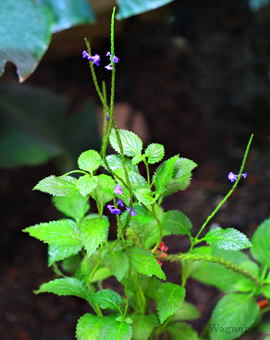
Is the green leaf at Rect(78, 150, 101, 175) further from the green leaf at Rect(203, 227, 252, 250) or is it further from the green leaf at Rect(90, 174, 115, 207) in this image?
the green leaf at Rect(203, 227, 252, 250)

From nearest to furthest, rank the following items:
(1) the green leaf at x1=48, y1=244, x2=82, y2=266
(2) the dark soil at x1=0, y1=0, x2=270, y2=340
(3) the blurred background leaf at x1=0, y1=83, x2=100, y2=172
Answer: (1) the green leaf at x1=48, y1=244, x2=82, y2=266, (2) the dark soil at x1=0, y1=0, x2=270, y2=340, (3) the blurred background leaf at x1=0, y1=83, x2=100, y2=172

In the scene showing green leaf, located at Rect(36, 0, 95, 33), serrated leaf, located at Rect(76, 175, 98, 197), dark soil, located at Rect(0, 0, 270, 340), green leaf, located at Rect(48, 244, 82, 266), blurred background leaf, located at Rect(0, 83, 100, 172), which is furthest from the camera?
blurred background leaf, located at Rect(0, 83, 100, 172)

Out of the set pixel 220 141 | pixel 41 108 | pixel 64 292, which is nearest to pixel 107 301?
pixel 64 292

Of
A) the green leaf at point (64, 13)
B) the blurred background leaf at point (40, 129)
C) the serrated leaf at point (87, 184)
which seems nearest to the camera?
the serrated leaf at point (87, 184)

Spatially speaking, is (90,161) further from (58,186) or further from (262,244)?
(262,244)

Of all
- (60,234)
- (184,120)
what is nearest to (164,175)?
(60,234)

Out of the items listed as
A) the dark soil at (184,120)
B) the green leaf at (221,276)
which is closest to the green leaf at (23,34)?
Result: the green leaf at (221,276)

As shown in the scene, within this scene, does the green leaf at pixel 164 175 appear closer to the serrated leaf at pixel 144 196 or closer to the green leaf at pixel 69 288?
the serrated leaf at pixel 144 196

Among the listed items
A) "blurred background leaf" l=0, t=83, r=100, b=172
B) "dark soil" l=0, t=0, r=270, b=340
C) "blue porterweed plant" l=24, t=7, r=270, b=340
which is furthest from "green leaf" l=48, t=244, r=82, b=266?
"blurred background leaf" l=0, t=83, r=100, b=172
